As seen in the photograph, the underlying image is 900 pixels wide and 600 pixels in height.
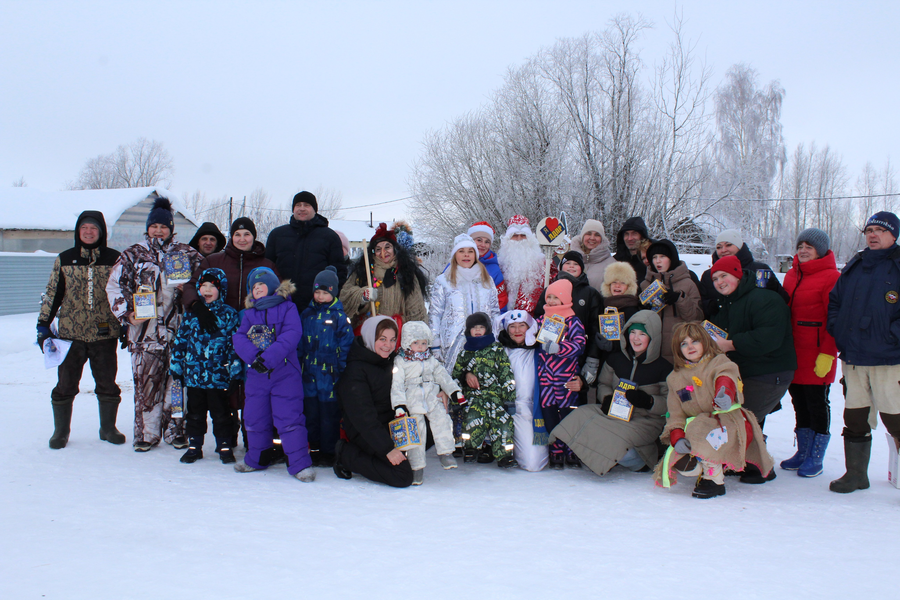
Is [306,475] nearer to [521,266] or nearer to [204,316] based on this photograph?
[204,316]

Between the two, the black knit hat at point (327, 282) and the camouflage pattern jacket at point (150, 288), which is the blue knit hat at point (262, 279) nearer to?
the black knit hat at point (327, 282)

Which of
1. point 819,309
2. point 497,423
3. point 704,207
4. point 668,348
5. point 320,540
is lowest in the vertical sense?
point 320,540

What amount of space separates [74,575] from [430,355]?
2.68 meters

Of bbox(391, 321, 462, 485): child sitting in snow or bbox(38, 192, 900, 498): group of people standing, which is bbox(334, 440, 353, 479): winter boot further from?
bbox(391, 321, 462, 485): child sitting in snow

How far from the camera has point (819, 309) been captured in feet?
14.5

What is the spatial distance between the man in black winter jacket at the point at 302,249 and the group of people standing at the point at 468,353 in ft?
0.06

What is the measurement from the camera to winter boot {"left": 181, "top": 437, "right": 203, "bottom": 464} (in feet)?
14.6

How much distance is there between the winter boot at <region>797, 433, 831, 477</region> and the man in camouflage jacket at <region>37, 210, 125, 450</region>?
19.2ft

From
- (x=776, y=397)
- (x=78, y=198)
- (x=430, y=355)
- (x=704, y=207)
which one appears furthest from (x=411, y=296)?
(x=78, y=198)

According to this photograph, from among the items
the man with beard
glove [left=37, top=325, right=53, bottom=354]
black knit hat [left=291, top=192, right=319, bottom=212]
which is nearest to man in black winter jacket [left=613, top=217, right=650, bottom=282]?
the man with beard

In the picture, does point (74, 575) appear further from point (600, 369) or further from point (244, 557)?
point (600, 369)

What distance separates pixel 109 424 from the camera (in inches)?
195

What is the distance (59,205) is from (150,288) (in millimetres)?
18272

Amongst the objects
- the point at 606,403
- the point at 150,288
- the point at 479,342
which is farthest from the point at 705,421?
the point at 150,288
